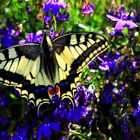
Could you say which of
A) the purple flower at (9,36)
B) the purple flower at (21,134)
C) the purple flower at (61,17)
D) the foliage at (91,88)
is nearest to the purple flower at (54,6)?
the foliage at (91,88)

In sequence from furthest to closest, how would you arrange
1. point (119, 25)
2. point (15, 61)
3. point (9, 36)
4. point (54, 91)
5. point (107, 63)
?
point (9, 36), point (107, 63), point (119, 25), point (54, 91), point (15, 61)

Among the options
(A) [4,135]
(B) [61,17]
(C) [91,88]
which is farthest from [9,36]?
(C) [91,88]

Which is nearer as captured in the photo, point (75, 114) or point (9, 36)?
point (75, 114)

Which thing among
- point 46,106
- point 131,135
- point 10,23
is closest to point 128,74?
point 131,135

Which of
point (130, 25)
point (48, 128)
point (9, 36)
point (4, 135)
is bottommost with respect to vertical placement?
point (48, 128)

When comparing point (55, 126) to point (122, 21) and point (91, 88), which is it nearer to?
point (91, 88)

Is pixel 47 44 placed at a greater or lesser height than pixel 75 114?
greater

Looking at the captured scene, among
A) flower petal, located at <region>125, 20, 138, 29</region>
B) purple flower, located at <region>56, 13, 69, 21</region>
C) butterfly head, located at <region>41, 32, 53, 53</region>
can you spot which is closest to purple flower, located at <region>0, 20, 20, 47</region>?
purple flower, located at <region>56, 13, 69, 21</region>

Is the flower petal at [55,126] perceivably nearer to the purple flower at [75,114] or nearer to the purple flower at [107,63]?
the purple flower at [75,114]
